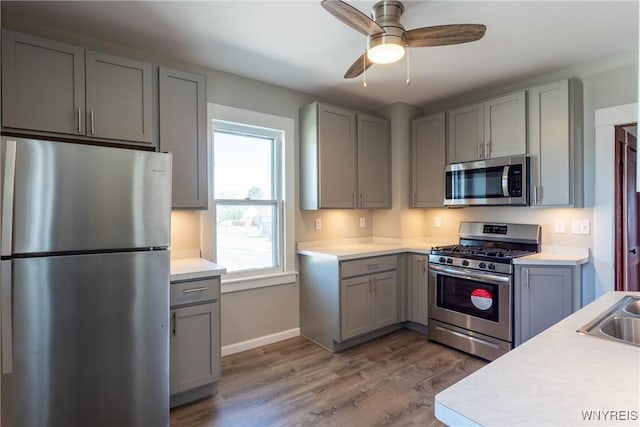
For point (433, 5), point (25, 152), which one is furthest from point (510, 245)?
point (25, 152)

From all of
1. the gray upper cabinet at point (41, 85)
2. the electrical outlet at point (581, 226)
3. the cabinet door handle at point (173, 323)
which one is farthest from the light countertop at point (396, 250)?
the gray upper cabinet at point (41, 85)

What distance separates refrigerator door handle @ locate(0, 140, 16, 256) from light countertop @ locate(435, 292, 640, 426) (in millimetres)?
1840

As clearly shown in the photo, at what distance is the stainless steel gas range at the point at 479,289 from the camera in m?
2.74

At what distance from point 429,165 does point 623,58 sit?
5.61ft

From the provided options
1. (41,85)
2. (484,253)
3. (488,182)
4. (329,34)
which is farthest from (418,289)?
(41,85)

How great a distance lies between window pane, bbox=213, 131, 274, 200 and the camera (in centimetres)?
296

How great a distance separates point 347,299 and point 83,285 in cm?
199

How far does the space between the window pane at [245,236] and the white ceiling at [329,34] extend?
122 cm

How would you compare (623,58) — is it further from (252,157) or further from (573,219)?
(252,157)

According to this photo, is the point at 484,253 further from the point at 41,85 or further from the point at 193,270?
the point at 41,85

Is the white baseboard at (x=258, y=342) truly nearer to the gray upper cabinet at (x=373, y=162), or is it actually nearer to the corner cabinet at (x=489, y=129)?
the gray upper cabinet at (x=373, y=162)

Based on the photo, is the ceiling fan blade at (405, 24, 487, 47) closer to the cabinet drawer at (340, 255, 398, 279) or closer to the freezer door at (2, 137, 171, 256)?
the freezer door at (2, 137, 171, 256)

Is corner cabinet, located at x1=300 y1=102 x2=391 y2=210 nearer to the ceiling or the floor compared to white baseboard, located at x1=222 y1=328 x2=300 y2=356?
nearer to the ceiling

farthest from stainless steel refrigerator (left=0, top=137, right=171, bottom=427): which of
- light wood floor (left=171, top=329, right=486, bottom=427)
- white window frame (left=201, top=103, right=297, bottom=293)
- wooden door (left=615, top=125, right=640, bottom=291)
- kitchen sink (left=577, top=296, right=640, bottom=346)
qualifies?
wooden door (left=615, top=125, right=640, bottom=291)
